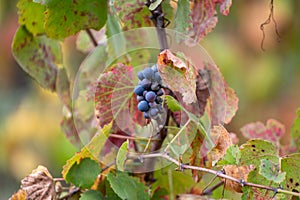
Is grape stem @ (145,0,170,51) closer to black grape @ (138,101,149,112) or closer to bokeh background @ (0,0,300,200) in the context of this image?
black grape @ (138,101,149,112)

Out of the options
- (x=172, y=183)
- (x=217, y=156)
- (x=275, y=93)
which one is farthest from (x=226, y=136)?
(x=275, y=93)

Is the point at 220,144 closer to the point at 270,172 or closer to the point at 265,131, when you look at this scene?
the point at 270,172

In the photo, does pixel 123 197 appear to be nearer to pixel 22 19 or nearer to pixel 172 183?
pixel 172 183

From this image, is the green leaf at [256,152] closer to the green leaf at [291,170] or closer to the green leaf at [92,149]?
the green leaf at [291,170]

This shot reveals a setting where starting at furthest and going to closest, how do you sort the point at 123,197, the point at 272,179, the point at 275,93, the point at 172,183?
the point at 275,93 → the point at 172,183 → the point at 123,197 → the point at 272,179

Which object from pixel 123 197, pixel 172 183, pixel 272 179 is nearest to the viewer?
pixel 272 179

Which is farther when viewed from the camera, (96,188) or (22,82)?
(22,82)
